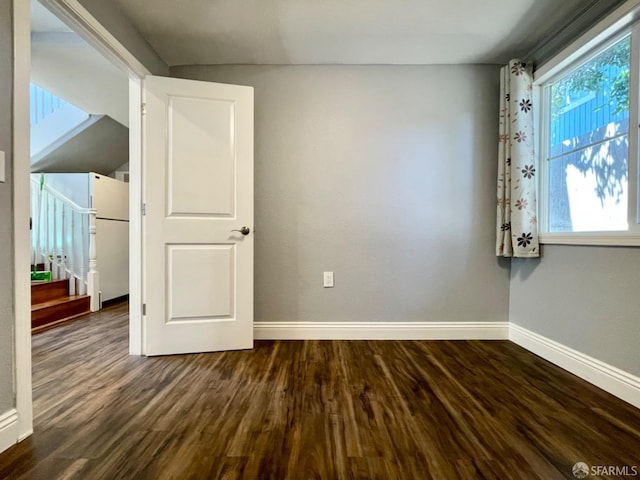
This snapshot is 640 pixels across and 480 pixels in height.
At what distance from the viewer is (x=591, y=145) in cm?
191

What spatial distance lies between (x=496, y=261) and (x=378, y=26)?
6.33 ft

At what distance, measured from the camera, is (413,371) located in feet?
6.34

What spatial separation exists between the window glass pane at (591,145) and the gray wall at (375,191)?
445mm

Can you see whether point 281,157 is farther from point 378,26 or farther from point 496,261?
point 496,261

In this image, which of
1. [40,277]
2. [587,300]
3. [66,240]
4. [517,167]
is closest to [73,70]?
[66,240]

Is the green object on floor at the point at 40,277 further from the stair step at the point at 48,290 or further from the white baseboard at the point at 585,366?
the white baseboard at the point at 585,366

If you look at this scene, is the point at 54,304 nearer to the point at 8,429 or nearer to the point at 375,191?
the point at 8,429

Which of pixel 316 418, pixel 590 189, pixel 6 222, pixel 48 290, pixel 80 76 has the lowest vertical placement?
pixel 316 418

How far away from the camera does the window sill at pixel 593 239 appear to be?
1587mm

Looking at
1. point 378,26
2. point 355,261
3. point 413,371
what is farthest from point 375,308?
point 378,26

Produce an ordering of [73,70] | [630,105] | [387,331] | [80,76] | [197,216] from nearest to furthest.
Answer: [630,105]
[197,216]
[387,331]
[73,70]
[80,76]

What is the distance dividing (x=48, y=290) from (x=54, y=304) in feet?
1.06

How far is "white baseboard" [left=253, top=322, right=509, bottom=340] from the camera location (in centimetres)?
255

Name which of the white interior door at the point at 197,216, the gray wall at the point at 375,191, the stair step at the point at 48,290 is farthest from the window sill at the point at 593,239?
the stair step at the point at 48,290
